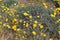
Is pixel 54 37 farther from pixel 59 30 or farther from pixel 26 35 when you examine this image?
pixel 26 35

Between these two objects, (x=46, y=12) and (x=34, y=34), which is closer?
(x=34, y=34)

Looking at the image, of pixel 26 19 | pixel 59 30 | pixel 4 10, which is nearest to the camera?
pixel 59 30

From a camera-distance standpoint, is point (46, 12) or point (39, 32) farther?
point (46, 12)

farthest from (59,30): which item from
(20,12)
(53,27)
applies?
(20,12)

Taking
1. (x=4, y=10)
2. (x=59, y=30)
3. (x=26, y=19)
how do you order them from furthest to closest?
(x=4, y=10)
(x=26, y=19)
(x=59, y=30)

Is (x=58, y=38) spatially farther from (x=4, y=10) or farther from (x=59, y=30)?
(x=4, y=10)

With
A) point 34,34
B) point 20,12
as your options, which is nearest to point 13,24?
point 20,12
